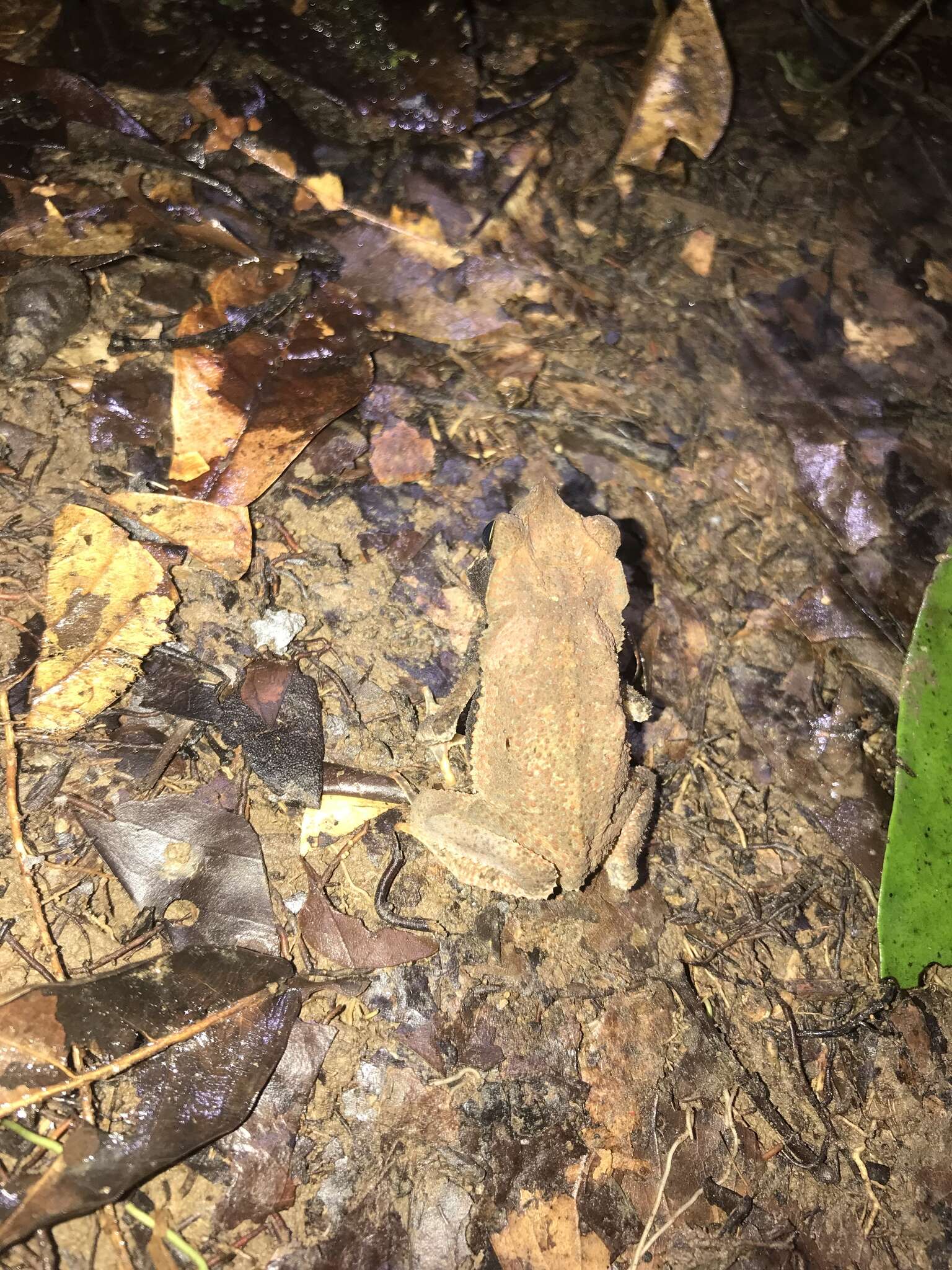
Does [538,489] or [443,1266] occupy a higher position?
[538,489]

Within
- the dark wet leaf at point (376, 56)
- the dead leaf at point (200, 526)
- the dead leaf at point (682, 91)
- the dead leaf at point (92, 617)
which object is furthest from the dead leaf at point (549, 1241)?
the dead leaf at point (682, 91)

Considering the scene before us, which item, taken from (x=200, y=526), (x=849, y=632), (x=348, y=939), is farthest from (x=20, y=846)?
(x=849, y=632)

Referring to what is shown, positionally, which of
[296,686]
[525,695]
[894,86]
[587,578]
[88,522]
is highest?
[894,86]

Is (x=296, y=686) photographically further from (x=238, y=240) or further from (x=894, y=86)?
(x=894, y=86)

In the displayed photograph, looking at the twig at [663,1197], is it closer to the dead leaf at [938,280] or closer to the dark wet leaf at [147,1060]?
the dark wet leaf at [147,1060]

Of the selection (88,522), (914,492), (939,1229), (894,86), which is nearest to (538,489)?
(88,522)

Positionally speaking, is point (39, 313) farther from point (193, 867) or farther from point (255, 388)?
point (193, 867)

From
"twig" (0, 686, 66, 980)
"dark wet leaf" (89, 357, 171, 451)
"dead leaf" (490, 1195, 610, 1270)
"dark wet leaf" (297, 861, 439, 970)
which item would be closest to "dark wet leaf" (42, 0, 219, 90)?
"dark wet leaf" (89, 357, 171, 451)
